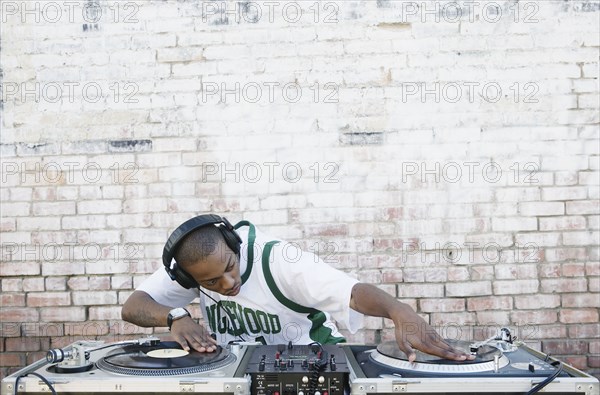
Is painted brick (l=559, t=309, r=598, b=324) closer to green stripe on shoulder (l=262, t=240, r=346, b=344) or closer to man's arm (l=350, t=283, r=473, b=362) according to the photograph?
green stripe on shoulder (l=262, t=240, r=346, b=344)

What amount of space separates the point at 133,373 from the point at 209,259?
1.85ft

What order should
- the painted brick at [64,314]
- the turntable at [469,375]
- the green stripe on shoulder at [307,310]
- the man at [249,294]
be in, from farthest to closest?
the painted brick at [64,314] → the green stripe on shoulder at [307,310] → the man at [249,294] → the turntable at [469,375]

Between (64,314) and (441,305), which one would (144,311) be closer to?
(64,314)

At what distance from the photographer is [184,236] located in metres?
2.12

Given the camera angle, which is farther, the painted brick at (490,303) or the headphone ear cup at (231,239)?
the painted brick at (490,303)

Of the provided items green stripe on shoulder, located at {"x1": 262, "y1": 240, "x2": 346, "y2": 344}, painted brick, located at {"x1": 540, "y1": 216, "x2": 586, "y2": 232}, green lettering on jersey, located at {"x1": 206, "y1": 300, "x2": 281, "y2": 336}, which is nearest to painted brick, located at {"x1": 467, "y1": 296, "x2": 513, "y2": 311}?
painted brick, located at {"x1": 540, "y1": 216, "x2": 586, "y2": 232}

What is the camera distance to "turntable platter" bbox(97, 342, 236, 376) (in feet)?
5.56

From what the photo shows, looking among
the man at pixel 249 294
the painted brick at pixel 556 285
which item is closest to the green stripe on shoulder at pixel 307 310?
the man at pixel 249 294

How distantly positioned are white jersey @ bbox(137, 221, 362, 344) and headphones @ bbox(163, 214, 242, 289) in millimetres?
141

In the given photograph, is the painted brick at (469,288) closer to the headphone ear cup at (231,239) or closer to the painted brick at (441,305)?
the painted brick at (441,305)

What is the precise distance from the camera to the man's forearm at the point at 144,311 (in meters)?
2.35

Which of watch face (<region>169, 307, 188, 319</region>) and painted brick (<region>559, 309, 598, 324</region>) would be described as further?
painted brick (<region>559, 309, 598, 324</region>)

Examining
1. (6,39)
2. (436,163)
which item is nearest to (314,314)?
(436,163)

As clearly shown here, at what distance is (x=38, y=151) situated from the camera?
3.47 meters
